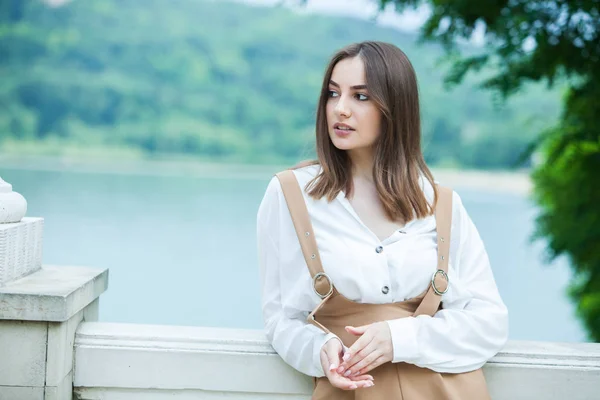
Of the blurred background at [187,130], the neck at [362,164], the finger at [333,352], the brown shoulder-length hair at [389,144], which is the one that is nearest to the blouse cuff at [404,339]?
the finger at [333,352]

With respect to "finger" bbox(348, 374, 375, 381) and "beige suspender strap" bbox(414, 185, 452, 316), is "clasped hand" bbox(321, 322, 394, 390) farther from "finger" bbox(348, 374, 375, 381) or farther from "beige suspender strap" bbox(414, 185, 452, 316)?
"beige suspender strap" bbox(414, 185, 452, 316)

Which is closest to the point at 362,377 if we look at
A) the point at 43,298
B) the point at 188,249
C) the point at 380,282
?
the point at 380,282

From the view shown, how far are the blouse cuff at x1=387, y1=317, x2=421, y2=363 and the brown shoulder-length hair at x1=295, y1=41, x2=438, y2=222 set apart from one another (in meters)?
0.26

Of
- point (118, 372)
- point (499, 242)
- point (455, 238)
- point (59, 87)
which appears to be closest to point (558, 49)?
point (455, 238)

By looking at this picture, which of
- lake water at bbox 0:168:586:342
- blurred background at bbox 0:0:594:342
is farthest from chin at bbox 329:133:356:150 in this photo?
blurred background at bbox 0:0:594:342

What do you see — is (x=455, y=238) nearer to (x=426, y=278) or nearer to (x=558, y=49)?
(x=426, y=278)

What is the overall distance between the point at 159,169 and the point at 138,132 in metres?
1.45

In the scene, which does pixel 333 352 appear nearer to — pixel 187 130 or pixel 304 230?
pixel 304 230

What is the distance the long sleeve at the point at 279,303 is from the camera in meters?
1.47

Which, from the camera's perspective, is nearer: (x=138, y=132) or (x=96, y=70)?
(x=138, y=132)

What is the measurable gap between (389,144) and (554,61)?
6.50 feet

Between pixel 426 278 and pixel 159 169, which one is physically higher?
pixel 426 278

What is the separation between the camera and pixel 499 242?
13.7 m

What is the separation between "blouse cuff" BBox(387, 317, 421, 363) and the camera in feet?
4.59
